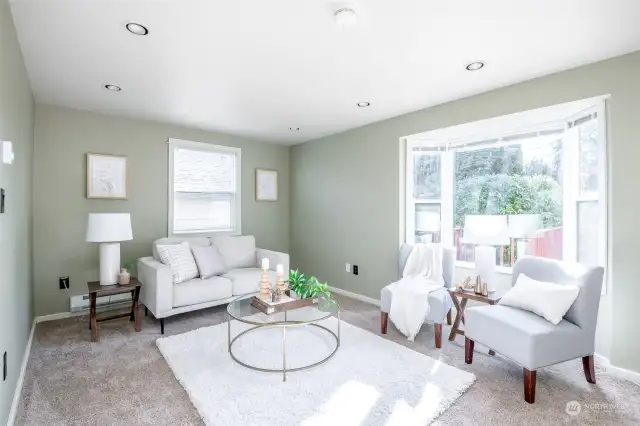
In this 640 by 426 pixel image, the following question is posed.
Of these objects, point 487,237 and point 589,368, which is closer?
point 589,368

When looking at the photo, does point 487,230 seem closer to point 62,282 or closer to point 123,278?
point 123,278

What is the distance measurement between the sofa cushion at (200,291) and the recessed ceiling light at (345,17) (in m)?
2.78

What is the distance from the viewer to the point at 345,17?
6.19ft

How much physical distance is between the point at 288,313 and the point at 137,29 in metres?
2.38

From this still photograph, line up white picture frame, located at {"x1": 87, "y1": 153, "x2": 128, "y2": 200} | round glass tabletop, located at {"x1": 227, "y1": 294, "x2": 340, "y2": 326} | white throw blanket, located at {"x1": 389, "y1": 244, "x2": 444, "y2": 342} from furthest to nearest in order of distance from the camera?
white picture frame, located at {"x1": 87, "y1": 153, "x2": 128, "y2": 200}
white throw blanket, located at {"x1": 389, "y1": 244, "x2": 444, "y2": 342}
round glass tabletop, located at {"x1": 227, "y1": 294, "x2": 340, "y2": 326}

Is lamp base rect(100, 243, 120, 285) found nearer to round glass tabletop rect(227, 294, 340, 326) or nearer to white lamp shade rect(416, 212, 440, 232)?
round glass tabletop rect(227, 294, 340, 326)

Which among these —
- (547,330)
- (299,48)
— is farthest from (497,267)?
(299,48)

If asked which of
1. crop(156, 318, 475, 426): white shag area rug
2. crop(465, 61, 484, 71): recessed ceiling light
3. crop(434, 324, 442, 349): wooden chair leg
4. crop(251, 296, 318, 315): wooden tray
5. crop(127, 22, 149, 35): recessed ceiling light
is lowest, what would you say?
crop(156, 318, 475, 426): white shag area rug

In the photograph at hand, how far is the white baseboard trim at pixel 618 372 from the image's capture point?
231 cm

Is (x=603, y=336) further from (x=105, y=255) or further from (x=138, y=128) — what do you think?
(x=138, y=128)

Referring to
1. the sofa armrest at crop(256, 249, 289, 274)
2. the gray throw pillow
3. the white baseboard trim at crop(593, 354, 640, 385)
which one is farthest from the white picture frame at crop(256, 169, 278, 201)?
the white baseboard trim at crop(593, 354, 640, 385)

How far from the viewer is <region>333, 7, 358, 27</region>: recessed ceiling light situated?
1.86 meters

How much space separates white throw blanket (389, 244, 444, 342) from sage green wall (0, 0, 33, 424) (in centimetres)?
274

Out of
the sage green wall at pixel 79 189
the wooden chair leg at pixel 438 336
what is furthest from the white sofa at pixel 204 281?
the wooden chair leg at pixel 438 336
